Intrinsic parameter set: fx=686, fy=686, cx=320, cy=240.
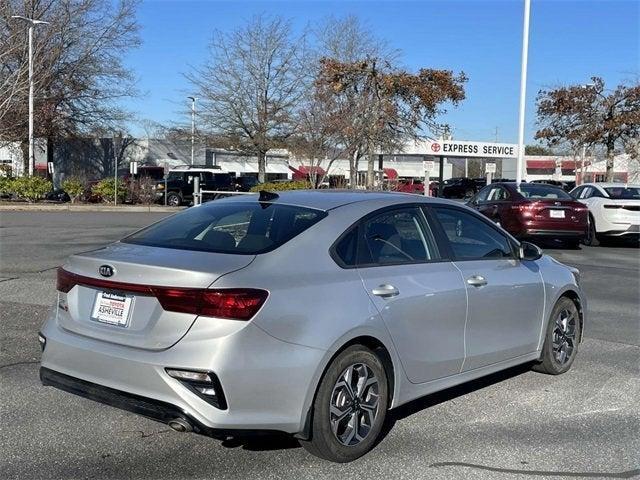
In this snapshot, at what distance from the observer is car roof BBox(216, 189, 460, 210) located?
180 inches

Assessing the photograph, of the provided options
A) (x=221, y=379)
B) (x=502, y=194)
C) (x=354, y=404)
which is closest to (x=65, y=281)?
(x=221, y=379)

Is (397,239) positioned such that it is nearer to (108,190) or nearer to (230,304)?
(230,304)

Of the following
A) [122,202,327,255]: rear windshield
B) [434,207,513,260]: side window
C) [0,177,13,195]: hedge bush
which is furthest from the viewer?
[0,177,13,195]: hedge bush

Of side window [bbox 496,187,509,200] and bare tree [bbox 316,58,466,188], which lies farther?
bare tree [bbox 316,58,466,188]

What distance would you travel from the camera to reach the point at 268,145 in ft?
125

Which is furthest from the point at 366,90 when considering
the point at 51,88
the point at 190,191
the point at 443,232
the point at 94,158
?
the point at 94,158

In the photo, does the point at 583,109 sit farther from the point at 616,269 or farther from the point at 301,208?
the point at 301,208

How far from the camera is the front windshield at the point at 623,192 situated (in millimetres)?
16547

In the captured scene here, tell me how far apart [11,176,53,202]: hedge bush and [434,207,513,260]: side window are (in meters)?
29.5

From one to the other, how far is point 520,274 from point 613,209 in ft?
40.3

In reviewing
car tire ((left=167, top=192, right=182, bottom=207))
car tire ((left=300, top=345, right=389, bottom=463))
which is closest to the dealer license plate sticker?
car tire ((left=300, top=345, right=389, bottom=463))

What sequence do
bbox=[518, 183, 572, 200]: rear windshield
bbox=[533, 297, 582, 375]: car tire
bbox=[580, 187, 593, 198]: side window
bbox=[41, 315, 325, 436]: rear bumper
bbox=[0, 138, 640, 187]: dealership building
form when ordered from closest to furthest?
bbox=[41, 315, 325, 436]: rear bumper
bbox=[533, 297, 582, 375]: car tire
bbox=[518, 183, 572, 200]: rear windshield
bbox=[580, 187, 593, 198]: side window
bbox=[0, 138, 640, 187]: dealership building

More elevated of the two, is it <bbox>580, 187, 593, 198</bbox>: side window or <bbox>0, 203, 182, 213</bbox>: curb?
<bbox>580, 187, 593, 198</bbox>: side window

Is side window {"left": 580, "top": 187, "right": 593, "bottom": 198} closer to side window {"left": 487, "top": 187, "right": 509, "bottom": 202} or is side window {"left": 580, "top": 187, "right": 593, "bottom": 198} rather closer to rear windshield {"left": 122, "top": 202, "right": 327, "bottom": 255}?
side window {"left": 487, "top": 187, "right": 509, "bottom": 202}
